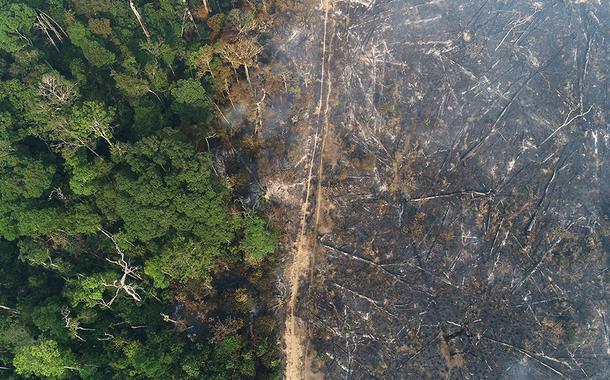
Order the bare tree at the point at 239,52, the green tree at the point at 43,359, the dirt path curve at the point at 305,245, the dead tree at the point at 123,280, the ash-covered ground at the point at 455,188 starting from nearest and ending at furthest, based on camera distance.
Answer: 1. the green tree at the point at 43,359
2. the dead tree at the point at 123,280
3. the dirt path curve at the point at 305,245
4. the ash-covered ground at the point at 455,188
5. the bare tree at the point at 239,52

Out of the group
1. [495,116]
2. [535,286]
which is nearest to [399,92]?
[495,116]

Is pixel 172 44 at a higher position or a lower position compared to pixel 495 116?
higher

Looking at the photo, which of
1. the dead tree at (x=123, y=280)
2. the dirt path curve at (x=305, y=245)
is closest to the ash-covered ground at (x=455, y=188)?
the dirt path curve at (x=305, y=245)

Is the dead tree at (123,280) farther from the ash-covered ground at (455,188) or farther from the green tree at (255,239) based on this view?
the ash-covered ground at (455,188)

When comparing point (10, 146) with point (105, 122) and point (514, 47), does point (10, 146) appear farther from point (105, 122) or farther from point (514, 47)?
point (514, 47)

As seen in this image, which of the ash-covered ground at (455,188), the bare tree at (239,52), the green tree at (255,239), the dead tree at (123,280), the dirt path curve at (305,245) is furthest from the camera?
the bare tree at (239,52)

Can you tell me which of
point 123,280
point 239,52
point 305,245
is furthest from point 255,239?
point 239,52
